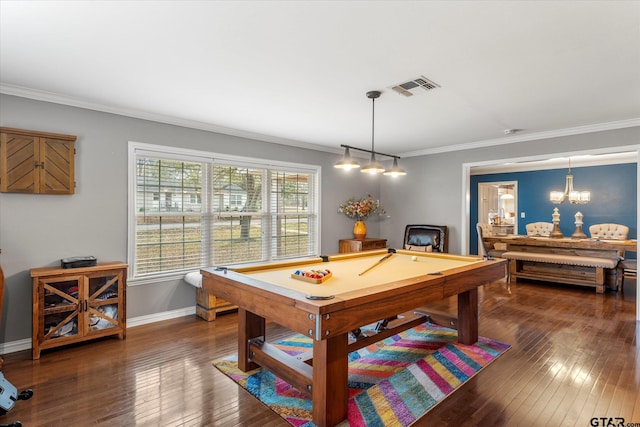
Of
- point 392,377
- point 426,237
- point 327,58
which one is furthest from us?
point 426,237

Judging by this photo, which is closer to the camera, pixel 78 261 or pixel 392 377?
pixel 392 377

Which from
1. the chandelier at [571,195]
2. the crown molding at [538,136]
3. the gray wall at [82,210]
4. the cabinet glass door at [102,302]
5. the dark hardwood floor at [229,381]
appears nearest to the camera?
the dark hardwood floor at [229,381]

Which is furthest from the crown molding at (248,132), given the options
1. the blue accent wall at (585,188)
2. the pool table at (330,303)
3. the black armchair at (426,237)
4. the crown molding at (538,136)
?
the blue accent wall at (585,188)

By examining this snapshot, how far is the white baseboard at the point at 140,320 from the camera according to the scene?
321cm

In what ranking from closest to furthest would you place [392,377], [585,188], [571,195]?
[392,377], [571,195], [585,188]

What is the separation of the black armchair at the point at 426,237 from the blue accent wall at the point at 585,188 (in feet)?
11.7

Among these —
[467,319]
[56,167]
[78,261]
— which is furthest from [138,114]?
[467,319]

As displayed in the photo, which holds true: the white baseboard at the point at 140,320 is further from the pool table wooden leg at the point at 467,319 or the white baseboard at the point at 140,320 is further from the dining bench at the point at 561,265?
the dining bench at the point at 561,265

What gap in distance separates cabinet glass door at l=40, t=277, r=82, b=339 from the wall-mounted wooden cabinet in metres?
0.93

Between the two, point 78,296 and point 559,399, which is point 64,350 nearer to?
point 78,296

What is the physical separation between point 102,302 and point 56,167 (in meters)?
1.41

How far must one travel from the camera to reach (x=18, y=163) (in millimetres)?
3178

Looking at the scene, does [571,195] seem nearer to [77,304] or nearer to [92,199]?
[92,199]

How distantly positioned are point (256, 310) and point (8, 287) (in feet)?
8.80
